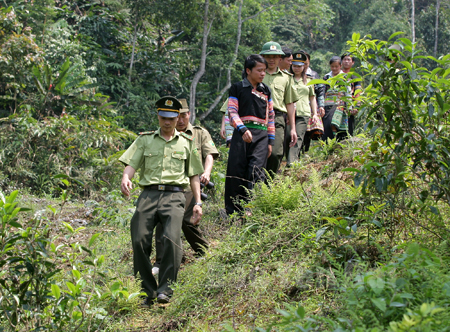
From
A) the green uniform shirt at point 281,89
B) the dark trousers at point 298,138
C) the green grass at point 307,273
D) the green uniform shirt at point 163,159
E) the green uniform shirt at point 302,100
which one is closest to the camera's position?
the green grass at point 307,273

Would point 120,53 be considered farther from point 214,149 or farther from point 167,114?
point 167,114

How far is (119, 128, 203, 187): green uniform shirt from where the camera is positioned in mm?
5258

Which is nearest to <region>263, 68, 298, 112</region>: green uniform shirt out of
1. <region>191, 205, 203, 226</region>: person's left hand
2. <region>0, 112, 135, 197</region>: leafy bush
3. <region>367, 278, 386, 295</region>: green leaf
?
<region>191, 205, 203, 226</region>: person's left hand

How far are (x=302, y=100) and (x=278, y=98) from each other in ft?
3.13

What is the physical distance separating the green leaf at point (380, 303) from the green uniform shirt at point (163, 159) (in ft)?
9.86

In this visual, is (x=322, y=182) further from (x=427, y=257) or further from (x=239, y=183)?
(x=427, y=257)

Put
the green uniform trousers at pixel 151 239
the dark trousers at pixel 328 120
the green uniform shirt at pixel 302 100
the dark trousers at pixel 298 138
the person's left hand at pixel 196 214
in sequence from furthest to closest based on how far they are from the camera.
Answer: the dark trousers at pixel 328 120 → the green uniform shirt at pixel 302 100 → the dark trousers at pixel 298 138 → the person's left hand at pixel 196 214 → the green uniform trousers at pixel 151 239

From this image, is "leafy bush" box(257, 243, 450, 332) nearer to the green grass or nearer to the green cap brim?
the green grass

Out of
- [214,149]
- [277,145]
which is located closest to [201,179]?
[214,149]

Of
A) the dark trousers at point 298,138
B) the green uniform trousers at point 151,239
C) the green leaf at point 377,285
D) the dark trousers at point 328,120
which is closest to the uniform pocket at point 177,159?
the green uniform trousers at point 151,239

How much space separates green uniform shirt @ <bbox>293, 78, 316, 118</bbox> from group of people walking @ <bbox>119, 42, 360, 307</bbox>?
0.02 meters

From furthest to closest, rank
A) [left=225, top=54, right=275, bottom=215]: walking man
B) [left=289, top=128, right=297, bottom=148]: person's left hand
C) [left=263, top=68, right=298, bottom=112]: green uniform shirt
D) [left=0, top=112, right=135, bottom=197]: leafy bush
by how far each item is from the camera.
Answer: [left=0, top=112, right=135, bottom=197]: leafy bush → [left=289, top=128, right=297, bottom=148]: person's left hand → [left=263, top=68, right=298, bottom=112]: green uniform shirt → [left=225, top=54, right=275, bottom=215]: walking man

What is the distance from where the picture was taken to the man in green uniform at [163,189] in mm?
5016

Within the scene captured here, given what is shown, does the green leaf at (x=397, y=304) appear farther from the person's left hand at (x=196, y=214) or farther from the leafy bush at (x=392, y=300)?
the person's left hand at (x=196, y=214)
